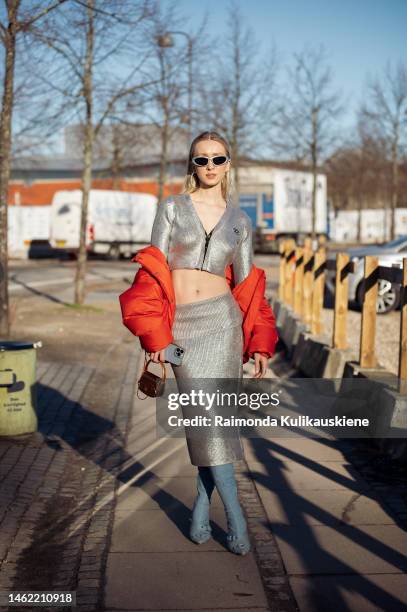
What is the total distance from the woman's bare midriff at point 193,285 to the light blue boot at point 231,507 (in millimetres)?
824

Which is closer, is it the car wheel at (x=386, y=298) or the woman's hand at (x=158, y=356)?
the woman's hand at (x=158, y=356)

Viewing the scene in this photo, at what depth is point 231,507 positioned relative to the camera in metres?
4.13

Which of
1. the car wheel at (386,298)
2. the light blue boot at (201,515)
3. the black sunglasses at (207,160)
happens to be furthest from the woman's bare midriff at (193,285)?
the car wheel at (386,298)

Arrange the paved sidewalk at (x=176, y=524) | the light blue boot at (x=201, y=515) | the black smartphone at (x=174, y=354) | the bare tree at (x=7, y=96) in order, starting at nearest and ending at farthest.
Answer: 1. the paved sidewalk at (x=176, y=524)
2. the black smartphone at (x=174, y=354)
3. the light blue boot at (x=201, y=515)
4. the bare tree at (x=7, y=96)

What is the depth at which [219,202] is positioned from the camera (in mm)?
4133

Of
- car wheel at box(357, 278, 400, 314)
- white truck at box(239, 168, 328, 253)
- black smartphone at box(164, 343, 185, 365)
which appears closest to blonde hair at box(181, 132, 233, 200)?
black smartphone at box(164, 343, 185, 365)

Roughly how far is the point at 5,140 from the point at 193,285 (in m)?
8.03

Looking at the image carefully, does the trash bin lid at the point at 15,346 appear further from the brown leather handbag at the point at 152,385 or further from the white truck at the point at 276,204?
the white truck at the point at 276,204

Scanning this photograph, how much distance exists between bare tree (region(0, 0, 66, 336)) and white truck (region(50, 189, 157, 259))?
2445cm

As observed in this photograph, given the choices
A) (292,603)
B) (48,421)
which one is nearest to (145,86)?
(48,421)

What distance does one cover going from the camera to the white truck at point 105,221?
36438mm

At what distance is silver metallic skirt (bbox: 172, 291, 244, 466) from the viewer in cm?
399

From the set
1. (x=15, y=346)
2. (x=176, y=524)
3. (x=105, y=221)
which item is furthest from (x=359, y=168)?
(x=176, y=524)

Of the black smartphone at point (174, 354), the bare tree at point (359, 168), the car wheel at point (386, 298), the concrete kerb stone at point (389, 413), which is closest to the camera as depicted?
the black smartphone at point (174, 354)
